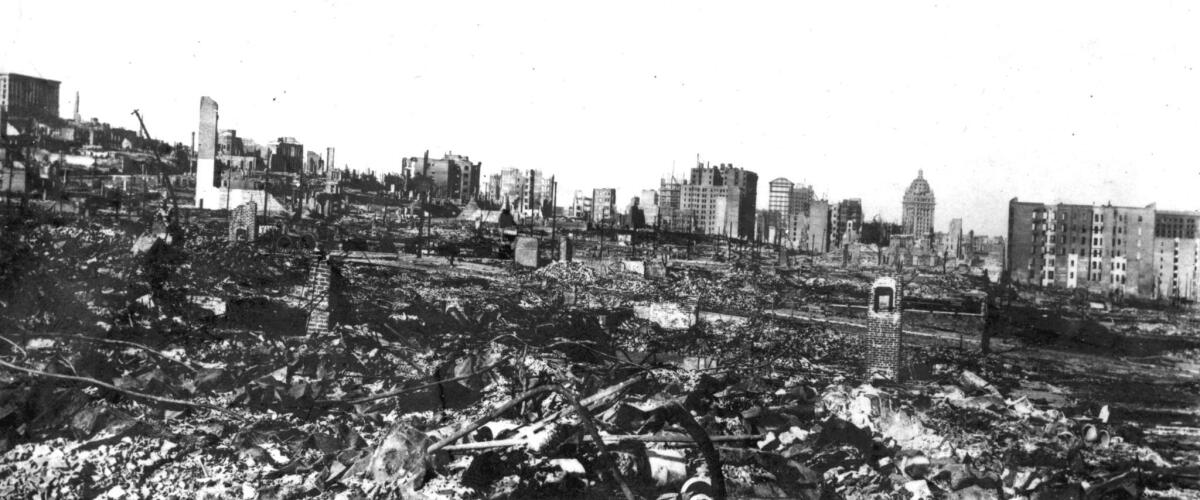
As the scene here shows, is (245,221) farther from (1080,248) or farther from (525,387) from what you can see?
(1080,248)

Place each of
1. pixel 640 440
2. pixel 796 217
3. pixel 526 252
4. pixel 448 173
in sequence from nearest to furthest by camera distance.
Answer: pixel 640 440 → pixel 526 252 → pixel 796 217 → pixel 448 173

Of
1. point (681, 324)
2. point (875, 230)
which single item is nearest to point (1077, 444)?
point (875, 230)

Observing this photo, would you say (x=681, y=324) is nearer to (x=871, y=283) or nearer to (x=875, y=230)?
(x=871, y=283)

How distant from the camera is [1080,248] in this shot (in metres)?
6.48

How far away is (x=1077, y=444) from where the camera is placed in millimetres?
5430

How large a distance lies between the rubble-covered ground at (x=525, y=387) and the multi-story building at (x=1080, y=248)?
1.50ft

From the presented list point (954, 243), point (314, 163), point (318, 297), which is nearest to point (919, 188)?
point (954, 243)

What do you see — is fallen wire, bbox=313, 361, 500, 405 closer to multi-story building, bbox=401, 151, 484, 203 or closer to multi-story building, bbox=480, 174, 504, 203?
multi-story building, bbox=401, 151, 484, 203

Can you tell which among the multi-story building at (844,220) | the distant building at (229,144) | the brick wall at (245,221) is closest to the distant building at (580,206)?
the multi-story building at (844,220)

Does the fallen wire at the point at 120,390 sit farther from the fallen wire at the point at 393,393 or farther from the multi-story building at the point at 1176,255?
the multi-story building at the point at 1176,255

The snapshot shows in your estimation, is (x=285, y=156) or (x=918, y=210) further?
(x=285, y=156)

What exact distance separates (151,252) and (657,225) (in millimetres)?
5313

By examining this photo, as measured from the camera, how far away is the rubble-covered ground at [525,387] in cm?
492

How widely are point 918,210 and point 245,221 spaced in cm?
719
